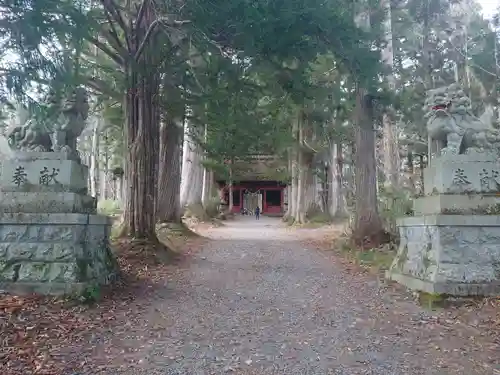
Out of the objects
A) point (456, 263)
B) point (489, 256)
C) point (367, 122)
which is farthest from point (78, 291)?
point (367, 122)

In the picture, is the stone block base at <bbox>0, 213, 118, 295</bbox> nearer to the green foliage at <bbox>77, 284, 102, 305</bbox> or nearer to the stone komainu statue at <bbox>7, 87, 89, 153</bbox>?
the green foliage at <bbox>77, 284, 102, 305</bbox>

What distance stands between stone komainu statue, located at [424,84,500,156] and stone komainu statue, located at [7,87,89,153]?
15.7 feet

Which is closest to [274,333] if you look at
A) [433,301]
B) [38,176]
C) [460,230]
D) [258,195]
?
[433,301]

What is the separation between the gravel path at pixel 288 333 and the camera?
367 cm

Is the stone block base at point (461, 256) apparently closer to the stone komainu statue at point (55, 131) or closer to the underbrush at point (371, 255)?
the underbrush at point (371, 255)

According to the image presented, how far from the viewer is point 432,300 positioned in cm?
532

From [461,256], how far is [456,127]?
1679mm

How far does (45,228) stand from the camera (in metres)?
5.33

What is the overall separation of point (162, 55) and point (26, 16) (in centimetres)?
436

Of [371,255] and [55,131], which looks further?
[371,255]

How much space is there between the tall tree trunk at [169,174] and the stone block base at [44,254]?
755 centimetres

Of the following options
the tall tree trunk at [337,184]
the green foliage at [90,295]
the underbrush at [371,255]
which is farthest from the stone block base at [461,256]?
the tall tree trunk at [337,184]

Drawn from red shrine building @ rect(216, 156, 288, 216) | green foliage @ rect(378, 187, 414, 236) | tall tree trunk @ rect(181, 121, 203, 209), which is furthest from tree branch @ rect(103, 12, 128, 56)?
red shrine building @ rect(216, 156, 288, 216)

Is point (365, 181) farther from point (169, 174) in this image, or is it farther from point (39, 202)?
point (39, 202)
